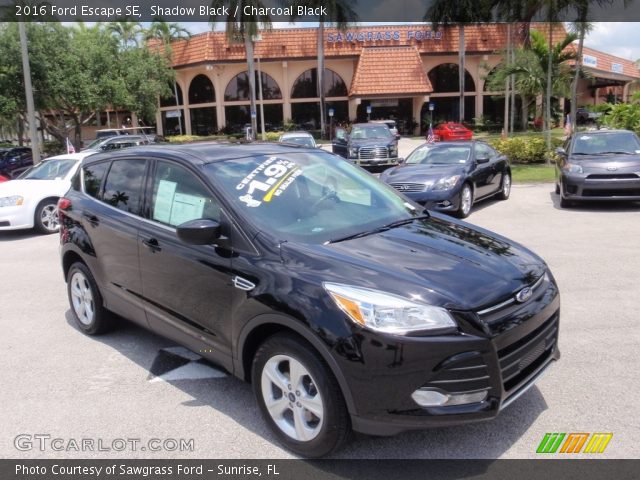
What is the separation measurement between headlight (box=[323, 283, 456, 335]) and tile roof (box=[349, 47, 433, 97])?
129ft

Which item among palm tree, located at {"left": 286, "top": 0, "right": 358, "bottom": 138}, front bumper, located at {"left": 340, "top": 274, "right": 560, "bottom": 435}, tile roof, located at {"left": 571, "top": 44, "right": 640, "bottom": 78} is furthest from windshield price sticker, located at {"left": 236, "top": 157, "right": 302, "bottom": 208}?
tile roof, located at {"left": 571, "top": 44, "right": 640, "bottom": 78}

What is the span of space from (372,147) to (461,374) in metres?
17.5

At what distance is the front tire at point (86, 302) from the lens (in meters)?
5.05

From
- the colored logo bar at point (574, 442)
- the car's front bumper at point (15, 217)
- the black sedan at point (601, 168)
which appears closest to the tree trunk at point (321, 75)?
the black sedan at point (601, 168)

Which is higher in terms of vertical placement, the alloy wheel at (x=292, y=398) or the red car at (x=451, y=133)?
the red car at (x=451, y=133)

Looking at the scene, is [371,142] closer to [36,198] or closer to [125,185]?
[36,198]

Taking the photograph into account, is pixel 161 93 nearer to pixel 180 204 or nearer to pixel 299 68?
pixel 299 68

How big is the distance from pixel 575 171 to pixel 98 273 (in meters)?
9.29

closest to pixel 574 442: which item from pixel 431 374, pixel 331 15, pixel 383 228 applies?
pixel 431 374

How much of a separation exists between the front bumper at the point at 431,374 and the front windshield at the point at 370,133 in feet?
60.9

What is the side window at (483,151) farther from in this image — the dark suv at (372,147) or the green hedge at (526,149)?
the dark suv at (372,147)

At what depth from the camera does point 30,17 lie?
2655 cm

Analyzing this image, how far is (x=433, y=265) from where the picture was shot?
3234 millimetres

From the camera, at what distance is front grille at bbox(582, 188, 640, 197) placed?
10.5 meters
